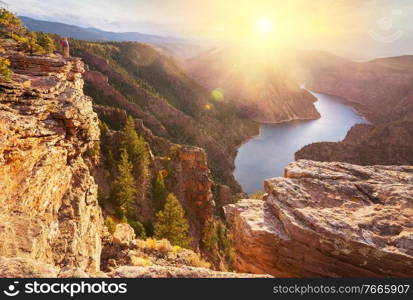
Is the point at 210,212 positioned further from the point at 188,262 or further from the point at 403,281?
the point at 403,281

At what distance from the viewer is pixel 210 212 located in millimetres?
43031

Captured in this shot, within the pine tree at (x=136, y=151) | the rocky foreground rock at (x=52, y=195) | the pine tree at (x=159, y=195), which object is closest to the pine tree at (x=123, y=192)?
the pine tree at (x=159, y=195)

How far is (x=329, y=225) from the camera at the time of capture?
8.49m

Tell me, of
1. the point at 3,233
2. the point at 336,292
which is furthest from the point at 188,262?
the point at 336,292

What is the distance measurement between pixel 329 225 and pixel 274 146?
460 ft

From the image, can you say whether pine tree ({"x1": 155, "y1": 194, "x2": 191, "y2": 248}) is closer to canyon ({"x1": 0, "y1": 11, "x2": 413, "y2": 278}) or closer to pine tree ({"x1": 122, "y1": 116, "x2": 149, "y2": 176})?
canyon ({"x1": 0, "y1": 11, "x2": 413, "y2": 278})

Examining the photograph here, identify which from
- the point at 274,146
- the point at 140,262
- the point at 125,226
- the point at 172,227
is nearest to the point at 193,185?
the point at 172,227

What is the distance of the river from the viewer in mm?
111812

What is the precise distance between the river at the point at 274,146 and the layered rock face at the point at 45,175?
88484 mm

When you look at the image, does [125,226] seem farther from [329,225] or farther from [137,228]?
[329,225]

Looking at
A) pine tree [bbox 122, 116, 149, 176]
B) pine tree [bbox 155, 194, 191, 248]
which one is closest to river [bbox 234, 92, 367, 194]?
pine tree [bbox 122, 116, 149, 176]

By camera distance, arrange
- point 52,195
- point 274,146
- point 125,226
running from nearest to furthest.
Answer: point 52,195
point 125,226
point 274,146

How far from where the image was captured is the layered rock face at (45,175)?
30.4 feet

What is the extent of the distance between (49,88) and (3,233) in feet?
33.8
